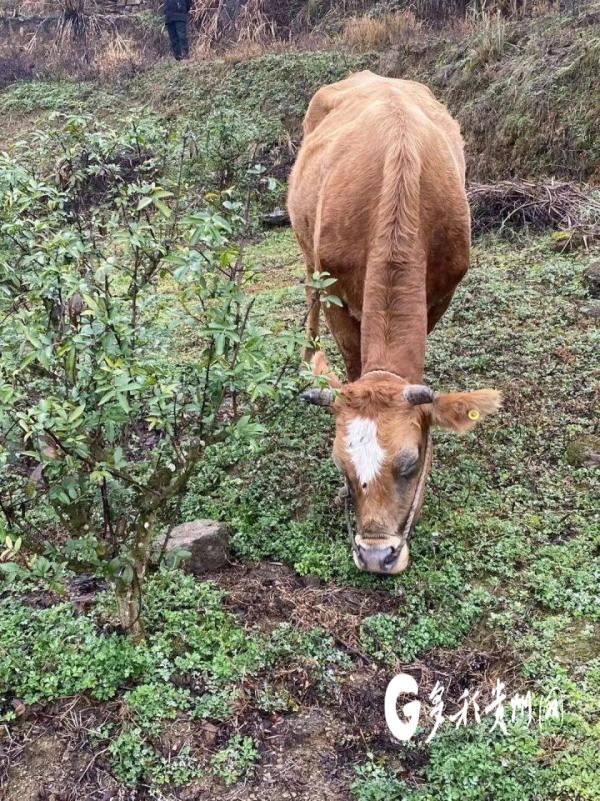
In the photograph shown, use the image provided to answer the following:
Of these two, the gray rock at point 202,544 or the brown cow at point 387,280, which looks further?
the gray rock at point 202,544

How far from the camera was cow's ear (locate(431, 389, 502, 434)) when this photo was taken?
11.5ft

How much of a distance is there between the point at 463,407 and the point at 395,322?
26.2 inches

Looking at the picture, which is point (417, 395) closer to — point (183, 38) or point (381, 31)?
point (381, 31)

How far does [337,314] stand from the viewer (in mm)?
4699

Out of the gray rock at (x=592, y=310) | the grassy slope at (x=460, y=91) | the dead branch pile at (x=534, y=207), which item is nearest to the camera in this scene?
the gray rock at (x=592, y=310)

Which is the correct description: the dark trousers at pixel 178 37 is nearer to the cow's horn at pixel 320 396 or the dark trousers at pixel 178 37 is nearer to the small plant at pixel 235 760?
the cow's horn at pixel 320 396

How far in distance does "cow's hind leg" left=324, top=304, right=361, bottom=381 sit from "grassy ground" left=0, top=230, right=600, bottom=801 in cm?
70

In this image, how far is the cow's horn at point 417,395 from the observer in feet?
10.9

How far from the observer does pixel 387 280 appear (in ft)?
12.8

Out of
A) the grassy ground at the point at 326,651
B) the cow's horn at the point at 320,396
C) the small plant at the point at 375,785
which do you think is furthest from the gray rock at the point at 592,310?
the small plant at the point at 375,785

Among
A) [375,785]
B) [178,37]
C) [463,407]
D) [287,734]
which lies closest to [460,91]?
[463,407]

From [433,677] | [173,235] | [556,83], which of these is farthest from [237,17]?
[433,677]

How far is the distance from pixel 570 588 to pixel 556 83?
8202 millimetres

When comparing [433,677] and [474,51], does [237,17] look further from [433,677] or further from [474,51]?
[433,677]
